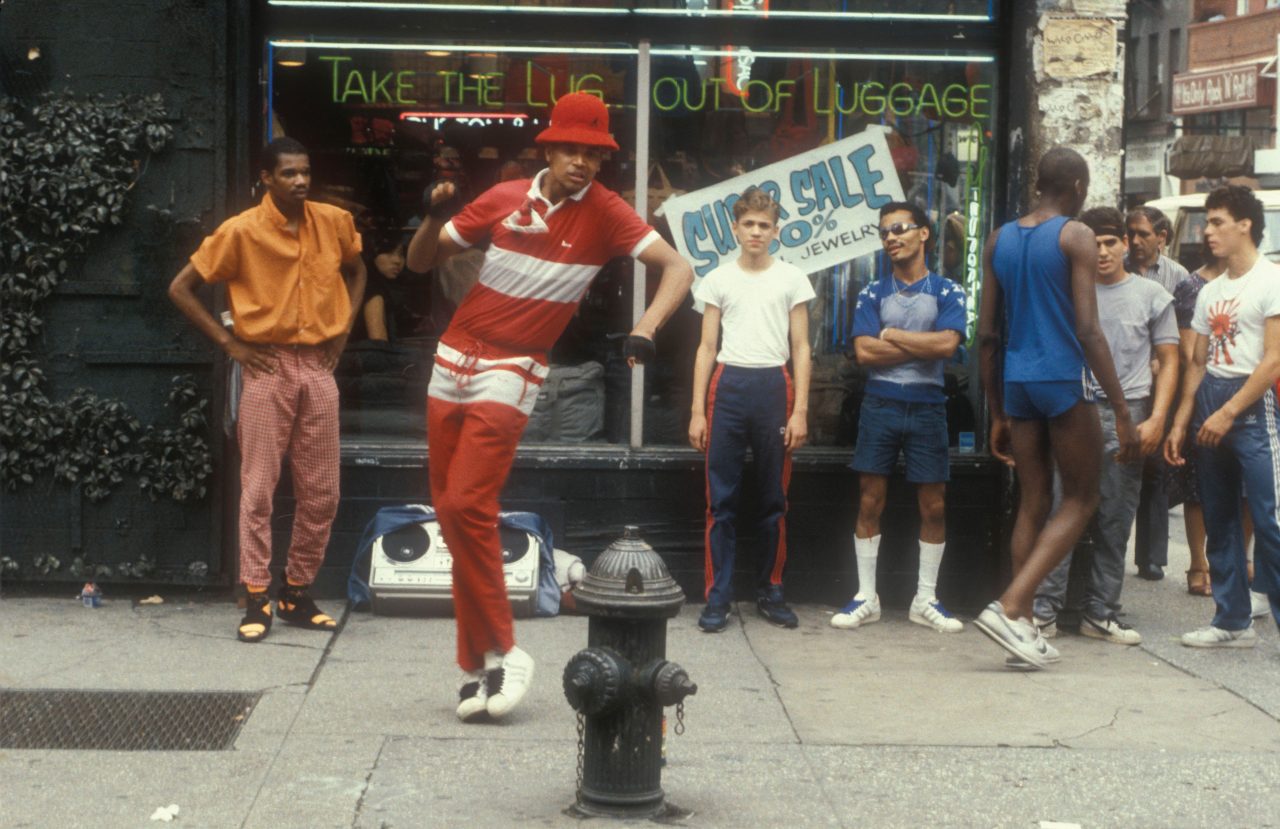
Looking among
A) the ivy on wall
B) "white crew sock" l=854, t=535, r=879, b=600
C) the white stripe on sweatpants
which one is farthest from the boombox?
the white stripe on sweatpants

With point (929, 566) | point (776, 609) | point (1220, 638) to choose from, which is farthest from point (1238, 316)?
point (776, 609)

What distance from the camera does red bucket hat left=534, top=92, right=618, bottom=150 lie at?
5.85 metres

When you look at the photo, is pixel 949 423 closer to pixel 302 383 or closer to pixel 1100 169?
pixel 1100 169

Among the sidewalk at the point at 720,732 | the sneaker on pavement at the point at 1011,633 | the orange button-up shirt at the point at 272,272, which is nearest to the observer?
the sidewalk at the point at 720,732

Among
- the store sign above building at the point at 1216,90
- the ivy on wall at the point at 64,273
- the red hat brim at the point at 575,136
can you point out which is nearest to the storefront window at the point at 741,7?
the ivy on wall at the point at 64,273

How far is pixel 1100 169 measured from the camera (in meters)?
8.17

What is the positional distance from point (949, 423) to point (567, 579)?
1.98 meters

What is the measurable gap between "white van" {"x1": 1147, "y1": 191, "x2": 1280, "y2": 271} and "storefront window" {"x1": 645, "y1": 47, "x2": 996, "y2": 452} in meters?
11.7

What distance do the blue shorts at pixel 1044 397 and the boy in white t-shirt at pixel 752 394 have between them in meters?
1.09

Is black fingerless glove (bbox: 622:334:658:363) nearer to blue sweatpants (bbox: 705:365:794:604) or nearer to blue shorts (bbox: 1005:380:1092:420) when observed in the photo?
blue shorts (bbox: 1005:380:1092:420)

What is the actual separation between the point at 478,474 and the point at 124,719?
1.48 metres

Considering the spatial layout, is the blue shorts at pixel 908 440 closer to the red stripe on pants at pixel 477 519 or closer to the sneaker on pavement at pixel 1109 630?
the sneaker on pavement at pixel 1109 630

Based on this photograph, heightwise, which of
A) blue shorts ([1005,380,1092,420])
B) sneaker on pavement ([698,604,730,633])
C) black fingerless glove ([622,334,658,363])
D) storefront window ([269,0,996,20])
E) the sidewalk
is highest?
storefront window ([269,0,996,20])

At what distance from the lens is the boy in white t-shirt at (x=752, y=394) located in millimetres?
7980
